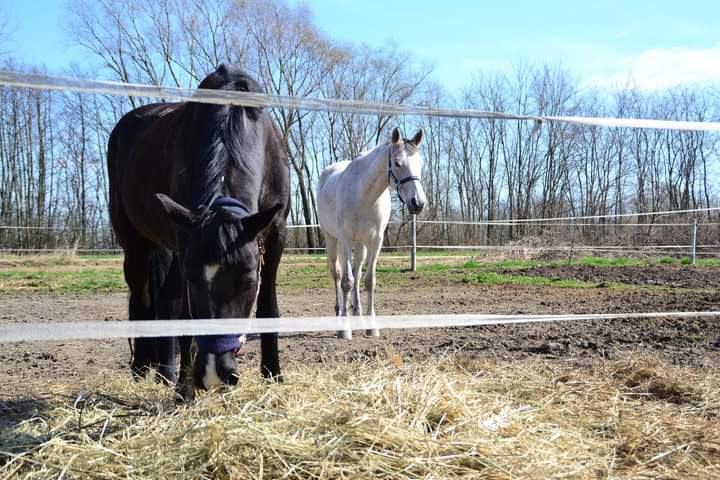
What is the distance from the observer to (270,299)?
3.49 metres

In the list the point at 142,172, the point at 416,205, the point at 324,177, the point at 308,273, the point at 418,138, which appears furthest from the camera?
the point at 308,273

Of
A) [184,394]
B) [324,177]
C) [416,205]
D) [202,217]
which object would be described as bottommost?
[184,394]

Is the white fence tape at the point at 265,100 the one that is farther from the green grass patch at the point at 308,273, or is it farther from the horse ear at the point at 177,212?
the green grass patch at the point at 308,273

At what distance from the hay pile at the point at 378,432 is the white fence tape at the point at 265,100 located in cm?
141

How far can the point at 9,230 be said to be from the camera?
16438 millimetres

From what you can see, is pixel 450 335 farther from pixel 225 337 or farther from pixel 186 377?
pixel 225 337

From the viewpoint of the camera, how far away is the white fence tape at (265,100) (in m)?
2.19

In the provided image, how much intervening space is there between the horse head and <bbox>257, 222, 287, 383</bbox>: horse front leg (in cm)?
103

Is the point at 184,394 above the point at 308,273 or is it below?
above

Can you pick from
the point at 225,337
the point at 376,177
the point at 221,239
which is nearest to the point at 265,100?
the point at 221,239

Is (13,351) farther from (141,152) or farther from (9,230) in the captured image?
(9,230)

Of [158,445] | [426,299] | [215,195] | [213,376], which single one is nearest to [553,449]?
[213,376]

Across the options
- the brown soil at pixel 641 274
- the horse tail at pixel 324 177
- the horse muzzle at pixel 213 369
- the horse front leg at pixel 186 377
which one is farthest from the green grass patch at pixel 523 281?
the horse muzzle at pixel 213 369

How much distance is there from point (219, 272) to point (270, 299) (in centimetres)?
131
